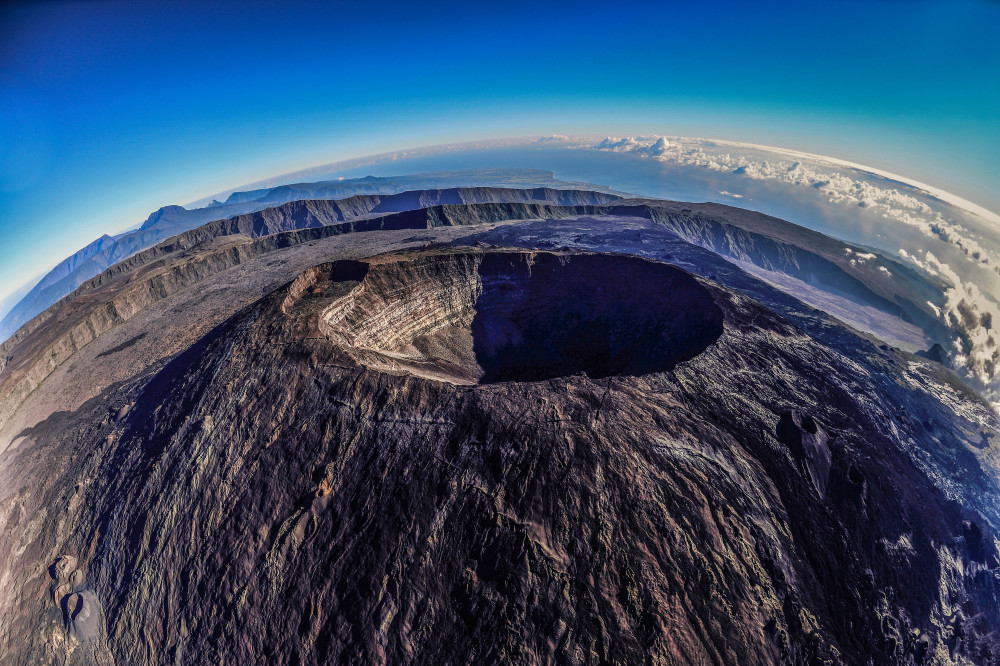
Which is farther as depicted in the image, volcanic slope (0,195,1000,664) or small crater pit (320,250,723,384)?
small crater pit (320,250,723,384)

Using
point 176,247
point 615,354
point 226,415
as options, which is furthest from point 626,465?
point 176,247

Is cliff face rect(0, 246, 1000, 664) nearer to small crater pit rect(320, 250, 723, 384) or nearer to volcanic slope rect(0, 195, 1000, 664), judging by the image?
volcanic slope rect(0, 195, 1000, 664)

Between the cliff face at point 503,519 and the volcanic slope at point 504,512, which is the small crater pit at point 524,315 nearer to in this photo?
the volcanic slope at point 504,512

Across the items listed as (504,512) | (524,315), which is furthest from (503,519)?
(524,315)

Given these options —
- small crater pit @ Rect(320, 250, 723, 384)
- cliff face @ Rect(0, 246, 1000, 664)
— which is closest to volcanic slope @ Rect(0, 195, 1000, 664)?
cliff face @ Rect(0, 246, 1000, 664)

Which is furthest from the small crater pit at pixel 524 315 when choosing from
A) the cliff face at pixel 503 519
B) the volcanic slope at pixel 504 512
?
the cliff face at pixel 503 519

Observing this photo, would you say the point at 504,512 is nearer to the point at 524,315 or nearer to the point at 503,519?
the point at 503,519
